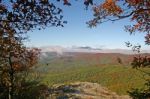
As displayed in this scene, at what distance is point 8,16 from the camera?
14500 millimetres

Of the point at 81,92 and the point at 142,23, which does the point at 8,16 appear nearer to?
the point at 142,23

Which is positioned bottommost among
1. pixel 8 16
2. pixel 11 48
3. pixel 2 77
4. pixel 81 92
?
pixel 81 92

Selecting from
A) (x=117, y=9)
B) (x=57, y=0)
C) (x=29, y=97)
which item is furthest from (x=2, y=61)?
(x=57, y=0)

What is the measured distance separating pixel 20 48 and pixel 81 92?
13.0 m

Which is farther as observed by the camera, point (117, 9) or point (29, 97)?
point (29, 97)

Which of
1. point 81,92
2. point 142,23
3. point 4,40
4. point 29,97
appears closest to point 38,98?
point 29,97

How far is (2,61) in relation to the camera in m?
24.8

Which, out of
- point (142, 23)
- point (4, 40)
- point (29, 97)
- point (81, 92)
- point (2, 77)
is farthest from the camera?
point (81, 92)

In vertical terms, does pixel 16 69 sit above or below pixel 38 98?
above

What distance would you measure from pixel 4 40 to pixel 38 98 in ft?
30.8

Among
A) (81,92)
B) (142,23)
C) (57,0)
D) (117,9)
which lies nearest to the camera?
(57,0)

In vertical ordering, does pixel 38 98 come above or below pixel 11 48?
below

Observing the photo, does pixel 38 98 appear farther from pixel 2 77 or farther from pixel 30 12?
pixel 30 12

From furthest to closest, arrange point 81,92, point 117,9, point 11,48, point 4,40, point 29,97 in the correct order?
point 81,92 < point 29,97 < point 11,48 < point 4,40 < point 117,9
